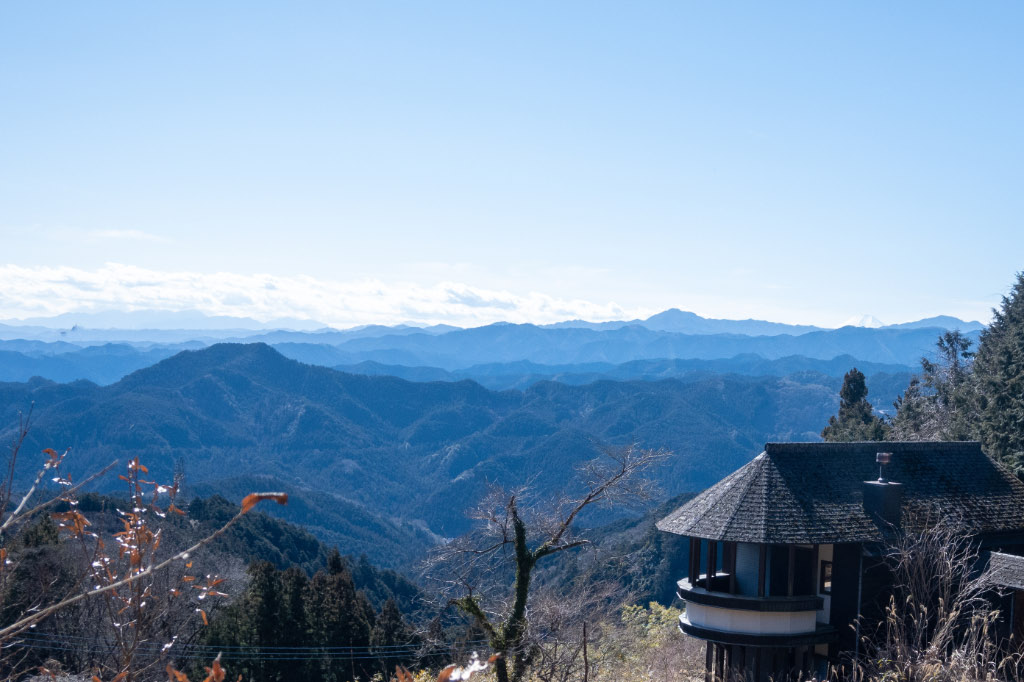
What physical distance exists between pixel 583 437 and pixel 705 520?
13407 centimetres

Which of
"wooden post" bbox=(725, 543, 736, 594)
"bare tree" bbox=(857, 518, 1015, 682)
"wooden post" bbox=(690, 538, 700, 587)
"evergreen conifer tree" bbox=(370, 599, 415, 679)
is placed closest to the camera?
"bare tree" bbox=(857, 518, 1015, 682)

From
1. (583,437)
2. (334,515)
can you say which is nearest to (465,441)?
(583,437)

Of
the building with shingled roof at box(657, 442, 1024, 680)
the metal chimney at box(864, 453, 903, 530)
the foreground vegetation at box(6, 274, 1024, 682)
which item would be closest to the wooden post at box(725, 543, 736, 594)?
the building with shingled roof at box(657, 442, 1024, 680)

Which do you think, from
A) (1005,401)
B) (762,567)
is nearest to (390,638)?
(762,567)

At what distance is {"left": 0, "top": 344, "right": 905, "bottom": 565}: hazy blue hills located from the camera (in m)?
129

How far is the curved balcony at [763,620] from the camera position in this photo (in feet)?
54.1

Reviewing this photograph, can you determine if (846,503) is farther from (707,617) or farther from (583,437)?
(583,437)

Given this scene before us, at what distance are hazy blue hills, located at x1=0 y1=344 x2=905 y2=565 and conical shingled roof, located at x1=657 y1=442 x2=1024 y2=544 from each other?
85.3 metres

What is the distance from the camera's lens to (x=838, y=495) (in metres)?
17.5

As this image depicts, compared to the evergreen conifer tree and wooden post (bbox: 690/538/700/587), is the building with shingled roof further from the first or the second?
the evergreen conifer tree

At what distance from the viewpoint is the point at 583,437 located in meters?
150

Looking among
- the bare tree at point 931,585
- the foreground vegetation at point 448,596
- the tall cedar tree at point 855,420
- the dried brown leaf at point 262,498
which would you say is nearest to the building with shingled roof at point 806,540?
the bare tree at point 931,585

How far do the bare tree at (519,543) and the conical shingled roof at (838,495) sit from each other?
2.35 m

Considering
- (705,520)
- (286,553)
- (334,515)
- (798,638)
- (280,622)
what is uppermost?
(705,520)
